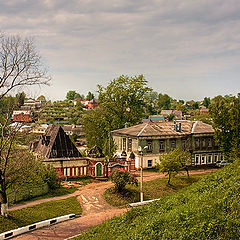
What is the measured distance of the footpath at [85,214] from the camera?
1466 cm

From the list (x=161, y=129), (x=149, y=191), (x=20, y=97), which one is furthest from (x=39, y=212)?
(x=161, y=129)

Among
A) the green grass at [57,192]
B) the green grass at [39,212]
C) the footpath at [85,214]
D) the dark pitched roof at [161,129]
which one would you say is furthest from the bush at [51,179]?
the dark pitched roof at [161,129]

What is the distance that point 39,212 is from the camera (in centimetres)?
1803

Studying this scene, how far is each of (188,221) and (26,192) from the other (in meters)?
15.3

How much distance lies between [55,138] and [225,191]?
20.6 m

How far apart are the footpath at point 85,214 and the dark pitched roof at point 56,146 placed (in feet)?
14.6

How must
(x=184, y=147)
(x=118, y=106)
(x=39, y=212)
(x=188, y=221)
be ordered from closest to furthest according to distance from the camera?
(x=188, y=221), (x=39, y=212), (x=184, y=147), (x=118, y=106)

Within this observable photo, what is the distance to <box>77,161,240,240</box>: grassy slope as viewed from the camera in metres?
8.83

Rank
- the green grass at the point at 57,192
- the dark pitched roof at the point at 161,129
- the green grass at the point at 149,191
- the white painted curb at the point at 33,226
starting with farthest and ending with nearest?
the dark pitched roof at the point at 161,129, the green grass at the point at 57,192, the green grass at the point at 149,191, the white painted curb at the point at 33,226

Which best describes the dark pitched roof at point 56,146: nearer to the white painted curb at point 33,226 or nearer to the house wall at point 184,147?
the house wall at point 184,147

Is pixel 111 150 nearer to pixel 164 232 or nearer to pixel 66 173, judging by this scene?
pixel 66 173

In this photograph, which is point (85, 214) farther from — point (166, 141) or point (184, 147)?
point (184, 147)

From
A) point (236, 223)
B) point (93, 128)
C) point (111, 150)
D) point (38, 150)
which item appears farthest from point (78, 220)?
point (93, 128)

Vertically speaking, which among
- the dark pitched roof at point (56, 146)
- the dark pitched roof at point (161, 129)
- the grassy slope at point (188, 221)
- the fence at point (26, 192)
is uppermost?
the dark pitched roof at point (161, 129)
